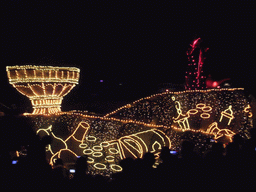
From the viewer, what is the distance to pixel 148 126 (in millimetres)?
4910

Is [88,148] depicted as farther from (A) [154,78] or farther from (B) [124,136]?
(A) [154,78]

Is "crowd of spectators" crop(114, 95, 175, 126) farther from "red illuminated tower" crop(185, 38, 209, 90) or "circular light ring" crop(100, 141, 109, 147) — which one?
"red illuminated tower" crop(185, 38, 209, 90)

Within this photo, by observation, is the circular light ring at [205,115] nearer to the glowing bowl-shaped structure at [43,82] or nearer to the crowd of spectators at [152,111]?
the crowd of spectators at [152,111]

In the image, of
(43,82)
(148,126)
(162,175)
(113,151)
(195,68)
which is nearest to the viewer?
(162,175)

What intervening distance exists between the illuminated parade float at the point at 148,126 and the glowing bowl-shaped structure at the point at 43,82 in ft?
4.78

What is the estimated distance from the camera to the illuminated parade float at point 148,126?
4797 mm

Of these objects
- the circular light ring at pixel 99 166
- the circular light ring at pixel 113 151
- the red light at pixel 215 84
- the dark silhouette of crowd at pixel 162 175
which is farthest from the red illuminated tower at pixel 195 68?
the red light at pixel 215 84

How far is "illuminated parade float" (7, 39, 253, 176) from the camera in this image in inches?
189

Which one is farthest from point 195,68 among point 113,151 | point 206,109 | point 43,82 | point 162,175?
point 43,82

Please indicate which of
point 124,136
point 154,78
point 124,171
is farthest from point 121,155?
point 154,78

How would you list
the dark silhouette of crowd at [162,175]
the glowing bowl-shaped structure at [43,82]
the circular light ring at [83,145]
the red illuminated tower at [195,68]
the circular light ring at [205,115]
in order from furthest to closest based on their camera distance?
1. the glowing bowl-shaped structure at [43,82]
2. the red illuminated tower at [195,68]
3. the circular light ring at [83,145]
4. the circular light ring at [205,115]
5. the dark silhouette of crowd at [162,175]

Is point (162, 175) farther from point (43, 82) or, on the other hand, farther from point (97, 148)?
point (43, 82)

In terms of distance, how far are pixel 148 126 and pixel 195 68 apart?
2205mm

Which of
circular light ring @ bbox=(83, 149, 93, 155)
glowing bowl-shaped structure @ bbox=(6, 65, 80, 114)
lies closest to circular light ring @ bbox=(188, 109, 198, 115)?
circular light ring @ bbox=(83, 149, 93, 155)
